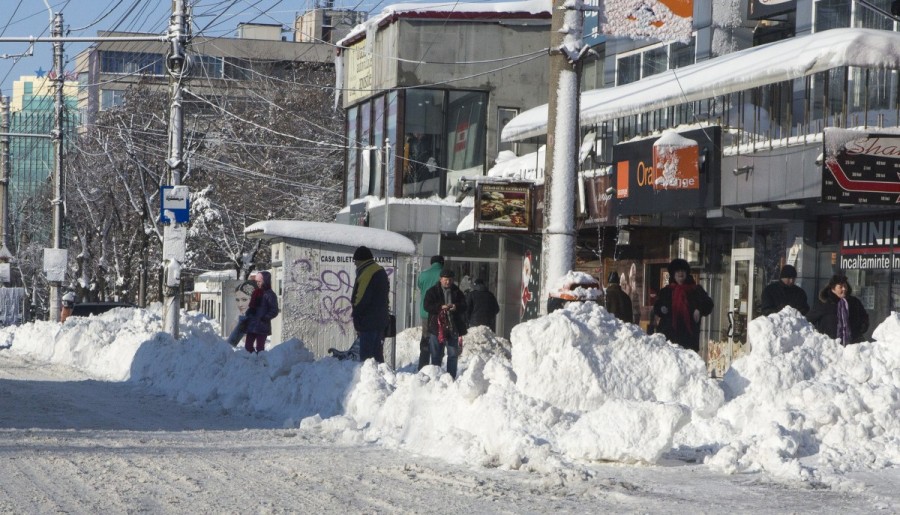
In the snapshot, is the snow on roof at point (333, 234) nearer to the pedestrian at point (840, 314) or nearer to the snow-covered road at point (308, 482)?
the pedestrian at point (840, 314)

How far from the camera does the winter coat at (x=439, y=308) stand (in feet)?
55.1

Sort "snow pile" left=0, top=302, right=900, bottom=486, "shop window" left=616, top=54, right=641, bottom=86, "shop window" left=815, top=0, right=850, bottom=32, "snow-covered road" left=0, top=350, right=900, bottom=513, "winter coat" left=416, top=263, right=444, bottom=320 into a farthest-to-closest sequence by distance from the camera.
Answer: "shop window" left=616, top=54, right=641, bottom=86
"shop window" left=815, top=0, right=850, bottom=32
"winter coat" left=416, top=263, right=444, bottom=320
"snow pile" left=0, top=302, right=900, bottom=486
"snow-covered road" left=0, top=350, right=900, bottom=513

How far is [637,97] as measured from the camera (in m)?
20.1

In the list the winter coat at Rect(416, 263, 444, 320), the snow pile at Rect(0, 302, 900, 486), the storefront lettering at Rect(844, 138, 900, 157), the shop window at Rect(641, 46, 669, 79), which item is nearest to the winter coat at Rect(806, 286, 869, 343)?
the storefront lettering at Rect(844, 138, 900, 157)

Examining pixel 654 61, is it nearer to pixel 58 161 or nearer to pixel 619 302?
pixel 619 302

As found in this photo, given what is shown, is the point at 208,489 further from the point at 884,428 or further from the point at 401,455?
the point at 884,428

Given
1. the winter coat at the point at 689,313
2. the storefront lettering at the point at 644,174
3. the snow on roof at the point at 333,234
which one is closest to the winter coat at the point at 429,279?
the snow on roof at the point at 333,234

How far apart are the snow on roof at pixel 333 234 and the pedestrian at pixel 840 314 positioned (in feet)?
22.0

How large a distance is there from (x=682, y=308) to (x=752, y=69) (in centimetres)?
362

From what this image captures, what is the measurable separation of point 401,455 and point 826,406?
3092 millimetres

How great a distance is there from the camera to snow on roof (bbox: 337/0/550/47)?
102ft

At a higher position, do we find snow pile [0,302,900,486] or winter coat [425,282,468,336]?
winter coat [425,282,468,336]

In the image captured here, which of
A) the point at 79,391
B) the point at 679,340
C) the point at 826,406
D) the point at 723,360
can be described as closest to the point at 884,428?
the point at 826,406

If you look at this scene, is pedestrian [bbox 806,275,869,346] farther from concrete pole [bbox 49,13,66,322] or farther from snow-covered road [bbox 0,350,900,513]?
concrete pole [bbox 49,13,66,322]
